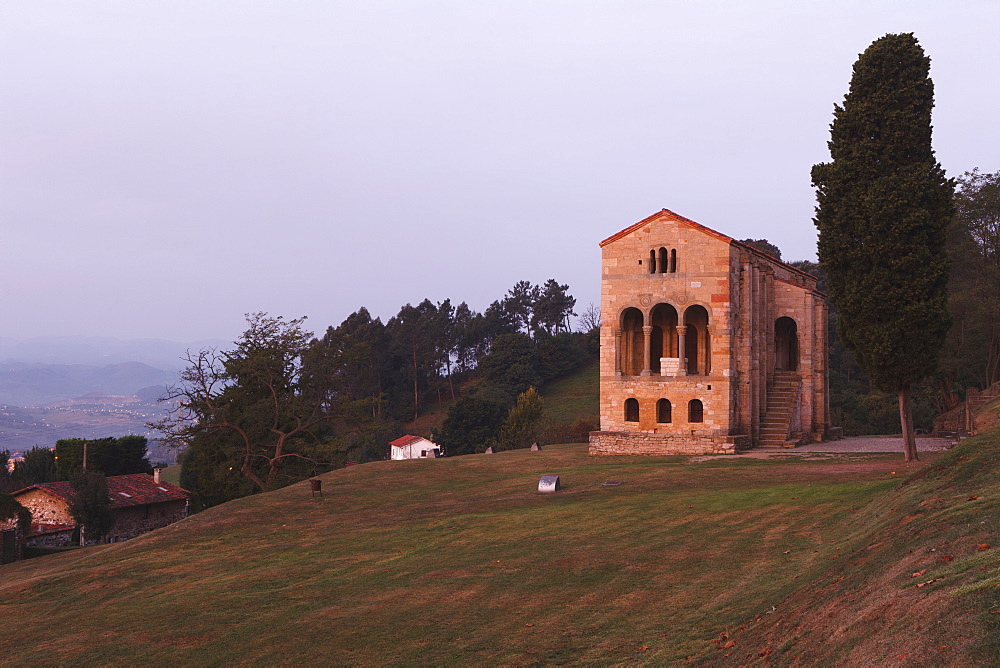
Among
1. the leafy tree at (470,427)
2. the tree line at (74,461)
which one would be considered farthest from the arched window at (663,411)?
the tree line at (74,461)

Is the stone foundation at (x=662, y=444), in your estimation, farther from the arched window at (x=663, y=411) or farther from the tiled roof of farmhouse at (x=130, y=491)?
the tiled roof of farmhouse at (x=130, y=491)

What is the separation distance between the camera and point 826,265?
27922 mm

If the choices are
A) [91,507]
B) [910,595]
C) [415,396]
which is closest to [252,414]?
[91,507]

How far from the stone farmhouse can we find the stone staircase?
1793 inches

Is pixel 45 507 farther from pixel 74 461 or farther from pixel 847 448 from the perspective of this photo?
pixel 847 448

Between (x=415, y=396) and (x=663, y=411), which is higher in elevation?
(x=415, y=396)

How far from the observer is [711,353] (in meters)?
43.8

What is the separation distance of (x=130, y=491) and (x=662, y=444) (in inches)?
1666

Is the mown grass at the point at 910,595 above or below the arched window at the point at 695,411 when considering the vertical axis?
below

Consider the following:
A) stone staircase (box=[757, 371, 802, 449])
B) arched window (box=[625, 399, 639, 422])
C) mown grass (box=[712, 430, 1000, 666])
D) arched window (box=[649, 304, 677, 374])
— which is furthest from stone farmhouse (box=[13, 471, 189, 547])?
mown grass (box=[712, 430, 1000, 666])

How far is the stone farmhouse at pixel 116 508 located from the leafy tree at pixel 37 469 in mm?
15805

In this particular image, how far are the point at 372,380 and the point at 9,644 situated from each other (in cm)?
11087

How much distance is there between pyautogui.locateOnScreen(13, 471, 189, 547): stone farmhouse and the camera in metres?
52.5

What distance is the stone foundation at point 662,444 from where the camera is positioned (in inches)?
1585
